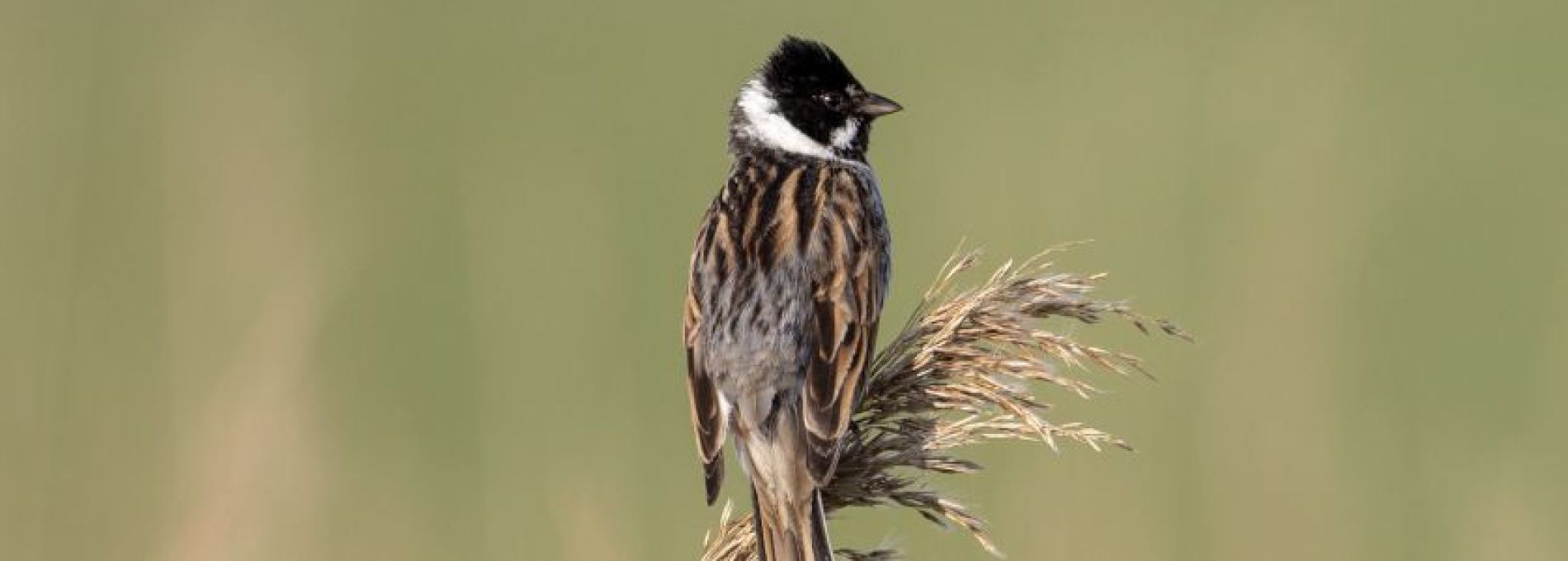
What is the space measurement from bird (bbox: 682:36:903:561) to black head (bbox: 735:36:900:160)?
0.73 feet

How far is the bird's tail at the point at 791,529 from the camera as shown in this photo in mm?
3242

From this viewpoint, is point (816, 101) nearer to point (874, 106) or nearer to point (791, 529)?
point (874, 106)

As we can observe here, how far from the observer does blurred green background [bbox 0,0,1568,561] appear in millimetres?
4336

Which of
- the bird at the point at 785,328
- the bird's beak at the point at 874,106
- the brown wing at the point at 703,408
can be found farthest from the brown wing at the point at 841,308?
the bird's beak at the point at 874,106

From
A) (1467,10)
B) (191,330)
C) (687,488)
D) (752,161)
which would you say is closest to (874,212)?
(752,161)

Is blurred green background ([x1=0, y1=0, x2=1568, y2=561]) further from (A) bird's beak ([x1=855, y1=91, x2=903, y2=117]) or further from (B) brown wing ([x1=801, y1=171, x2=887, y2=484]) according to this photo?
(A) bird's beak ([x1=855, y1=91, x2=903, y2=117])

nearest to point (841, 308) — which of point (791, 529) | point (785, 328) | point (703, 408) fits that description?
point (785, 328)

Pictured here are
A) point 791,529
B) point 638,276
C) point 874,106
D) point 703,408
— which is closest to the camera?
point 791,529

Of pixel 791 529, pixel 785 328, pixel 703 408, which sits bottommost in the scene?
pixel 791 529

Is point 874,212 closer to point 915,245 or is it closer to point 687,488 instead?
point 687,488

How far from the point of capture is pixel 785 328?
3.89 meters

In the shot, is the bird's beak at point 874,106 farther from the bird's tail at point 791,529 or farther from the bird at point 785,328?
the bird's tail at point 791,529

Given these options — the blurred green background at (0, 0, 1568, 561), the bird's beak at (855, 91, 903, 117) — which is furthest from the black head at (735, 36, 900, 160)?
the blurred green background at (0, 0, 1568, 561)

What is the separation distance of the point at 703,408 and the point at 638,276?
136 inches
